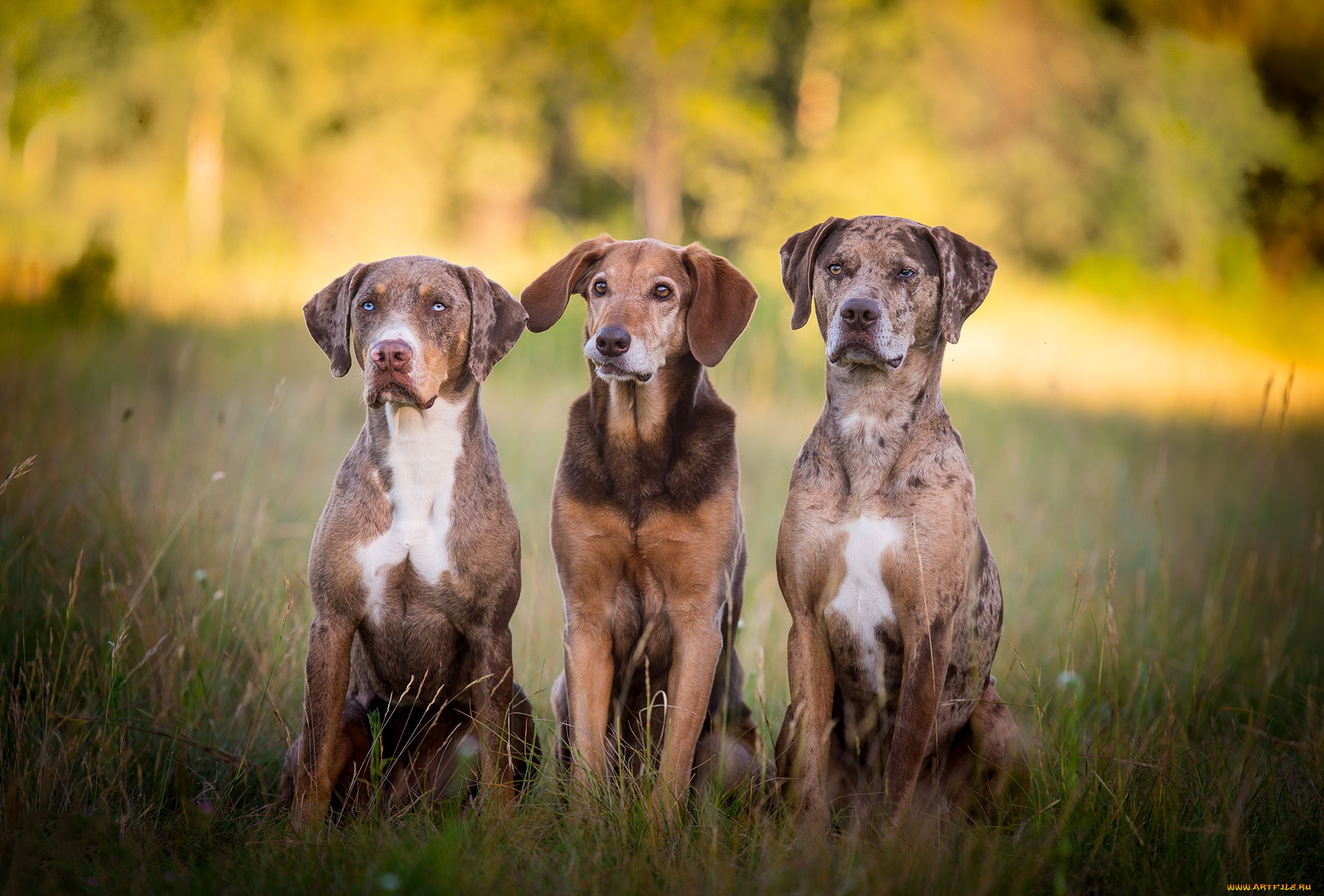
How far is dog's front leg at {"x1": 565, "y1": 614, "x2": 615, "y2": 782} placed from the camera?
3879 millimetres

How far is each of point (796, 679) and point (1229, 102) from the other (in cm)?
1733

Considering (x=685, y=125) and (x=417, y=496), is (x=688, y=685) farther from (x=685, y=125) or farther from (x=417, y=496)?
(x=685, y=125)

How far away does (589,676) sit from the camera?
12.9ft

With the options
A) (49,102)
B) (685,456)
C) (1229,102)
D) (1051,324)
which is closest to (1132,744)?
(685,456)

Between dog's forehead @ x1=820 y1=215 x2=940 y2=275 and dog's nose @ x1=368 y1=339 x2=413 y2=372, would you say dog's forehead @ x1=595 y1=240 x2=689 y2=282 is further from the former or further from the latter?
dog's nose @ x1=368 y1=339 x2=413 y2=372

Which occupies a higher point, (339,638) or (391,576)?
(391,576)

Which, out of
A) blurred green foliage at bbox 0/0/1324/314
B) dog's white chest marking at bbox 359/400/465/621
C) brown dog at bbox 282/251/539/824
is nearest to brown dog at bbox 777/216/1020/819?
brown dog at bbox 282/251/539/824

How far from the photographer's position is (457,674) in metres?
3.86

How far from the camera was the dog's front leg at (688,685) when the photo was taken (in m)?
3.81

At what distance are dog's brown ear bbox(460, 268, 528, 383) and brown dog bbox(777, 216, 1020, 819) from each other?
1.24 m

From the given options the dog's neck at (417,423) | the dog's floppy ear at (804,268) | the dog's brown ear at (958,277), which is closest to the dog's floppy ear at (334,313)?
the dog's neck at (417,423)

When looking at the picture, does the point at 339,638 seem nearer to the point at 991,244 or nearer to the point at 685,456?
the point at 685,456

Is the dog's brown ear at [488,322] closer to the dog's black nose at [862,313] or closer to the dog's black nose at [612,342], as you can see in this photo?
the dog's black nose at [612,342]

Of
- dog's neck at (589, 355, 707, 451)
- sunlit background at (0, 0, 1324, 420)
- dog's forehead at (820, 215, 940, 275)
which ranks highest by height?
sunlit background at (0, 0, 1324, 420)
